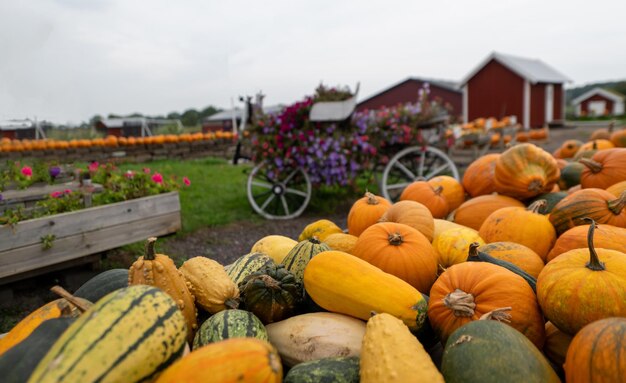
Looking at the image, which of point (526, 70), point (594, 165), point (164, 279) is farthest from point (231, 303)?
point (526, 70)

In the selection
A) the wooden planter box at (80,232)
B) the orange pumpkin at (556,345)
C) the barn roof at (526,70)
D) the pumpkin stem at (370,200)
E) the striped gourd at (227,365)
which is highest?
the barn roof at (526,70)

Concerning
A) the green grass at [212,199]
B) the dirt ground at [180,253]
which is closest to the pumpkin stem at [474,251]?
the dirt ground at [180,253]

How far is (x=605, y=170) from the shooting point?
7.97ft

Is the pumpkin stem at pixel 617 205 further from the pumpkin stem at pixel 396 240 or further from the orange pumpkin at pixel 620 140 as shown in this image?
the orange pumpkin at pixel 620 140

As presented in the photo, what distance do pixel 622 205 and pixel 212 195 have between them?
6.77 metres

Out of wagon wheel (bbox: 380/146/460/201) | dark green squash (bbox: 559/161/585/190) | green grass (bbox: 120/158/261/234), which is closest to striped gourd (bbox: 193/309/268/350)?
dark green squash (bbox: 559/161/585/190)

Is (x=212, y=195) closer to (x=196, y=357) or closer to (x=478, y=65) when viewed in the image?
(x=196, y=357)

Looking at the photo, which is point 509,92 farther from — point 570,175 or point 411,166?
point 570,175

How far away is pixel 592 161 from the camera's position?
8.23 feet

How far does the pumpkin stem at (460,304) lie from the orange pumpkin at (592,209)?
37.5 inches

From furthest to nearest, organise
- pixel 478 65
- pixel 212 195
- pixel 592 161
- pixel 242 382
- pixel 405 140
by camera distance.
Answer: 1. pixel 478 65
2. pixel 212 195
3. pixel 405 140
4. pixel 592 161
5. pixel 242 382

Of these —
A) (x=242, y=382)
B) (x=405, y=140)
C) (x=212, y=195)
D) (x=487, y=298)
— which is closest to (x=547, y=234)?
(x=487, y=298)

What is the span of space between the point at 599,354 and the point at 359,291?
59 cm

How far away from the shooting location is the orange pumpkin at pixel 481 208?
7.90 feet
